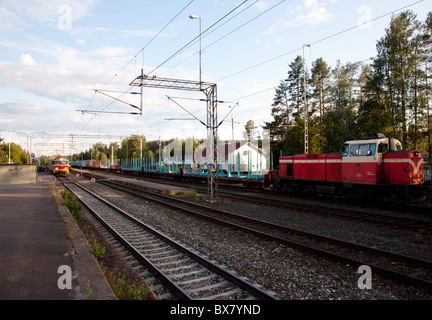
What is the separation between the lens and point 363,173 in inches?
583

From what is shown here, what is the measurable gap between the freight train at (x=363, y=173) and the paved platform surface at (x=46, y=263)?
43.6 feet

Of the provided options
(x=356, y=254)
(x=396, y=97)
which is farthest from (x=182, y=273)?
(x=396, y=97)

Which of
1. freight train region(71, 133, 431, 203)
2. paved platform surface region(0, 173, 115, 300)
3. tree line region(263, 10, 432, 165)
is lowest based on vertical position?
paved platform surface region(0, 173, 115, 300)

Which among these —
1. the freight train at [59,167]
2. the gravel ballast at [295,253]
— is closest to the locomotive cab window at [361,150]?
the gravel ballast at [295,253]

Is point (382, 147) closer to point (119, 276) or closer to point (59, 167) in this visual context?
point (119, 276)

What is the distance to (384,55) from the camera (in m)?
30.6

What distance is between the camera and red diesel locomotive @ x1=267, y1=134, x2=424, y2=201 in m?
13.4

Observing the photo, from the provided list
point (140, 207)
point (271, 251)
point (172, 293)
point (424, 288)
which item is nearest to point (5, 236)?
point (172, 293)

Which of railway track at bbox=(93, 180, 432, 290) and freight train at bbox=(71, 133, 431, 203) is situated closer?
railway track at bbox=(93, 180, 432, 290)

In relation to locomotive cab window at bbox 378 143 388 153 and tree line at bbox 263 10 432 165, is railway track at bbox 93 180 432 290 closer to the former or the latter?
locomotive cab window at bbox 378 143 388 153

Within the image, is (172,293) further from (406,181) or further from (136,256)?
(406,181)

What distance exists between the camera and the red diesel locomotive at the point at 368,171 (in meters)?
13.4

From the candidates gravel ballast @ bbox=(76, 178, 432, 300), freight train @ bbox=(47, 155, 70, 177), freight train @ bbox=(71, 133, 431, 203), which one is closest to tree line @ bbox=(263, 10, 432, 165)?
freight train @ bbox=(71, 133, 431, 203)

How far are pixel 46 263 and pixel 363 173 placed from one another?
1446 centimetres
